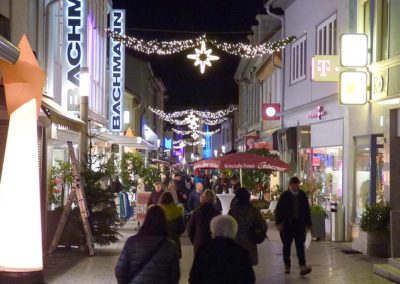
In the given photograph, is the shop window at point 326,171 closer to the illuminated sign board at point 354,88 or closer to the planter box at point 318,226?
the planter box at point 318,226

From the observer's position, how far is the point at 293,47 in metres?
24.7

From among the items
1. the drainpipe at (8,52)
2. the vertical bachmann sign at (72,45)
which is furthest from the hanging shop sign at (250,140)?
the drainpipe at (8,52)

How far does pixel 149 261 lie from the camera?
6.24 meters

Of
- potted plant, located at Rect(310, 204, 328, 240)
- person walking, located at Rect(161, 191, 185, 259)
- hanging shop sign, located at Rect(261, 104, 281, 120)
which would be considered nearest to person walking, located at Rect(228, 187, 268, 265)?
person walking, located at Rect(161, 191, 185, 259)

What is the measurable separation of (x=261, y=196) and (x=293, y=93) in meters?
4.04

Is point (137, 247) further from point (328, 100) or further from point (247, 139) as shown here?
point (247, 139)

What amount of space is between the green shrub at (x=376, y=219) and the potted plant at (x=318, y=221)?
9.14 ft

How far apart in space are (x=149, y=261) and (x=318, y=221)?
476 inches

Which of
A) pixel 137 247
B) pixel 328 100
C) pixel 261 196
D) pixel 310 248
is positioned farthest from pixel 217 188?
pixel 137 247

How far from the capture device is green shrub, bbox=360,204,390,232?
14711mm

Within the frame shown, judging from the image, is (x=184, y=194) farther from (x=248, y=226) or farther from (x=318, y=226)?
(x=248, y=226)

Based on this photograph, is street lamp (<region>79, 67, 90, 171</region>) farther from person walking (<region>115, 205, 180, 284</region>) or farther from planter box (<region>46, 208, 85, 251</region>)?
person walking (<region>115, 205, 180, 284</region>)

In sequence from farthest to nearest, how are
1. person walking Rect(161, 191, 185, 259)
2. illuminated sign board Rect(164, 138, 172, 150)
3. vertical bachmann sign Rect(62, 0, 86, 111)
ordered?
illuminated sign board Rect(164, 138, 172, 150)
vertical bachmann sign Rect(62, 0, 86, 111)
person walking Rect(161, 191, 185, 259)

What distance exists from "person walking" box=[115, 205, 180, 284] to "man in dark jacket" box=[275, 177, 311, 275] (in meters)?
6.03
